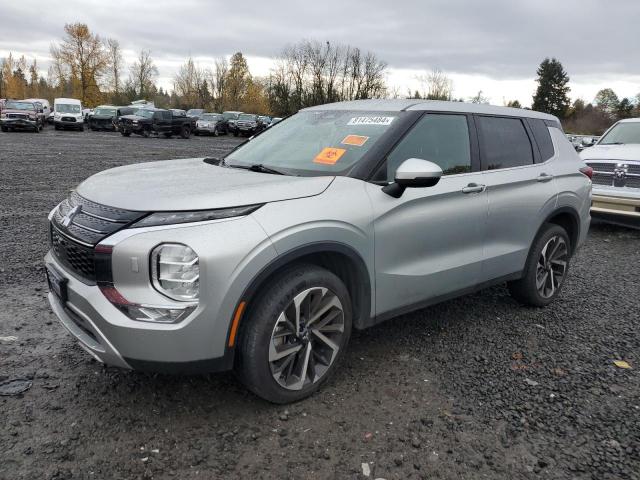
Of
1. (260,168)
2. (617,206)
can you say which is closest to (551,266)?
(260,168)

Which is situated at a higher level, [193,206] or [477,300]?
[193,206]

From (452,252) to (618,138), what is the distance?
7394 millimetres

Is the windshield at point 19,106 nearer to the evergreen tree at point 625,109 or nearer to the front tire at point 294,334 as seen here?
the front tire at point 294,334

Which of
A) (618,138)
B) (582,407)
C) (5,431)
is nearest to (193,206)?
(5,431)

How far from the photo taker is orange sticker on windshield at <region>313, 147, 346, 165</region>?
11.2ft

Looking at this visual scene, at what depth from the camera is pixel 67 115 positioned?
33938mm

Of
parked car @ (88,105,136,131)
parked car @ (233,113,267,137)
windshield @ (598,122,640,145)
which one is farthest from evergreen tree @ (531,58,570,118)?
windshield @ (598,122,640,145)

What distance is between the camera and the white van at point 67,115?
3381 centimetres

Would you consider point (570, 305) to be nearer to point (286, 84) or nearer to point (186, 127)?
point (186, 127)

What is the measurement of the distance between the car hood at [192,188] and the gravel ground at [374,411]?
115 centimetres

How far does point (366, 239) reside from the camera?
314 cm

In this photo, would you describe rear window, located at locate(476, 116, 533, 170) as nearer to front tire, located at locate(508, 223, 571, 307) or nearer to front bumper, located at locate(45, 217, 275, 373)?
front tire, located at locate(508, 223, 571, 307)

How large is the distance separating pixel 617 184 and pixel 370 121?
20.6ft

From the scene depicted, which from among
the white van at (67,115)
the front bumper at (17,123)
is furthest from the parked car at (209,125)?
the front bumper at (17,123)
